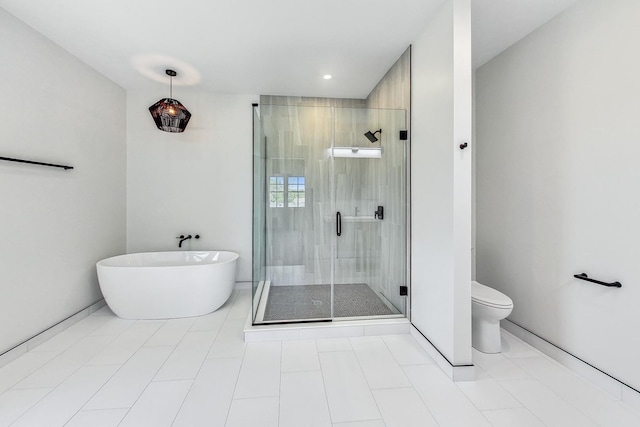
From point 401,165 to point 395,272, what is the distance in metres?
1.07

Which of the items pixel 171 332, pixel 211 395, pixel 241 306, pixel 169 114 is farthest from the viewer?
pixel 241 306

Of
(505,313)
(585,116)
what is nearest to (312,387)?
(505,313)

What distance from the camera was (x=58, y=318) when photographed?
8.76 feet

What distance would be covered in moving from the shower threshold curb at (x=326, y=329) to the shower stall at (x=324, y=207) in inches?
3.4

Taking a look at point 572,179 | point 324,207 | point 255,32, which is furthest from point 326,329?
point 255,32

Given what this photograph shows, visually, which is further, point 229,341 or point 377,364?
point 229,341

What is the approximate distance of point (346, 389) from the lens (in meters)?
1.87

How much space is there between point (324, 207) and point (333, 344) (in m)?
1.23

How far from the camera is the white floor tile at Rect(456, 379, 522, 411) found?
5.64 feet

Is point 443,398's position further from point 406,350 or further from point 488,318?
point 488,318

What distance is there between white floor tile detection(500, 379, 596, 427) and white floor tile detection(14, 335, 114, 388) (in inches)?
118

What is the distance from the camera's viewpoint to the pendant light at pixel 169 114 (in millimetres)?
3223

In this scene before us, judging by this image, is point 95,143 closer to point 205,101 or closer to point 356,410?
point 205,101

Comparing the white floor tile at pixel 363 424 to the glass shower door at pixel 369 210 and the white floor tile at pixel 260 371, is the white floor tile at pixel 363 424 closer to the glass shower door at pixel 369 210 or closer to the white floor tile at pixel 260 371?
the white floor tile at pixel 260 371
